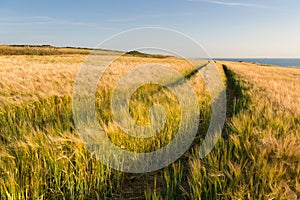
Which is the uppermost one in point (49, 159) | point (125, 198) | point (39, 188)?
point (49, 159)

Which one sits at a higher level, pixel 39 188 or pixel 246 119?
pixel 246 119

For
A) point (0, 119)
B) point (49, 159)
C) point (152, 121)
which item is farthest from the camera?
point (0, 119)

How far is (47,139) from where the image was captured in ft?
7.97

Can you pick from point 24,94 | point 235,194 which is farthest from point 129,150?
point 24,94

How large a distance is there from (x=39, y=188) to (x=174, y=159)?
145cm

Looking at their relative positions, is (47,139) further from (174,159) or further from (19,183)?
(174,159)

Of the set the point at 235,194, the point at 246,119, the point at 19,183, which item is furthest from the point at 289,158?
the point at 19,183

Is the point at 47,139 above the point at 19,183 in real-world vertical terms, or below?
above

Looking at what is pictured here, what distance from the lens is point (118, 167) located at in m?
2.41

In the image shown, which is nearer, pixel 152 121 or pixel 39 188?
pixel 39 188

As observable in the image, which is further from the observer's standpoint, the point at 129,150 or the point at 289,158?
the point at 129,150

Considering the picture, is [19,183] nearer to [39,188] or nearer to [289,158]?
[39,188]

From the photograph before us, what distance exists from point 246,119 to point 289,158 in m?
1.15

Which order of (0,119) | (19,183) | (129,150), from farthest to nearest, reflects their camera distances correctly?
(0,119)
(129,150)
(19,183)
